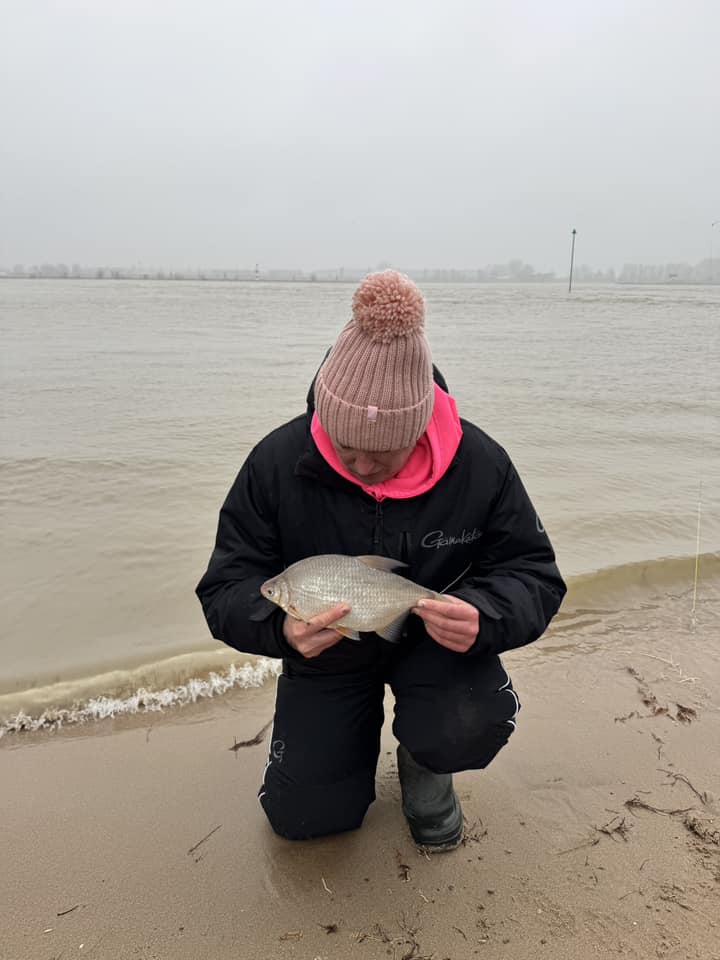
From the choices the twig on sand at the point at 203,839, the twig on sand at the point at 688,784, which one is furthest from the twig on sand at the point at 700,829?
the twig on sand at the point at 203,839

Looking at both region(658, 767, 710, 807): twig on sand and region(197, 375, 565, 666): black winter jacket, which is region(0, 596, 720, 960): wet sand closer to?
region(658, 767, 710, 807): twig on sand

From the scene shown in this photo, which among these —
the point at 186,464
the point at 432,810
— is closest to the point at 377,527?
the point at 432,810

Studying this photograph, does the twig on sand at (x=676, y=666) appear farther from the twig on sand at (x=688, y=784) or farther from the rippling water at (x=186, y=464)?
the rippling water at (x=186, y=464)

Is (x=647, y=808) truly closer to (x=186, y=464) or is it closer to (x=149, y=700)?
(x=149, y=700)

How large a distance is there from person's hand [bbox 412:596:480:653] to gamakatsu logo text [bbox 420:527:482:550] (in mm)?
282

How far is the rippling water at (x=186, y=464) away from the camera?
4.77 metres

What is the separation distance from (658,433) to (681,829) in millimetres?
8544

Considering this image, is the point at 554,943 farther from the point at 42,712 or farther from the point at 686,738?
the point at 42,712

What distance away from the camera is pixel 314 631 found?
2.52m

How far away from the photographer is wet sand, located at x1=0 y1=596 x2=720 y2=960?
237 cm

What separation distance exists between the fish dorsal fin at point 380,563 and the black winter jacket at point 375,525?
6.6 inches

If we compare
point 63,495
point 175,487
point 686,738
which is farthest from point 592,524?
point 63,495

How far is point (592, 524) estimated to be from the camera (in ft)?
22.2

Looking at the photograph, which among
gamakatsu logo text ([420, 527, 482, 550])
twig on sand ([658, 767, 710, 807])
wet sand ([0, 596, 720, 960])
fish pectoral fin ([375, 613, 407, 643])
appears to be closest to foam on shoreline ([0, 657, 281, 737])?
wet sand ([0, 596, 720, 960])
